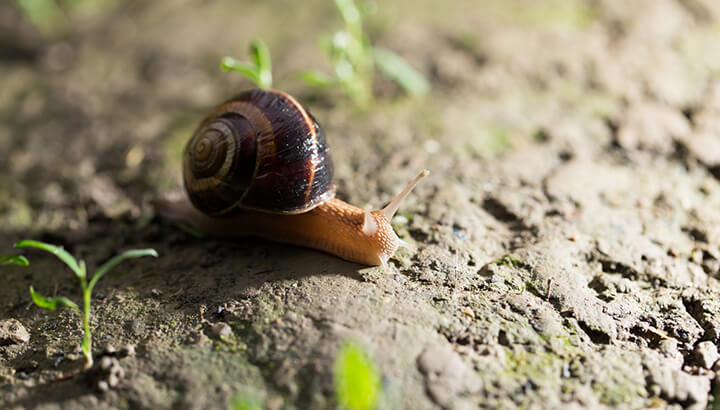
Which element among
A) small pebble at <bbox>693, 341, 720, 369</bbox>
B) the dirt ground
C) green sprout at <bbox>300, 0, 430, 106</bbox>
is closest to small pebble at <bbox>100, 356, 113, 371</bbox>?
the dirt ground

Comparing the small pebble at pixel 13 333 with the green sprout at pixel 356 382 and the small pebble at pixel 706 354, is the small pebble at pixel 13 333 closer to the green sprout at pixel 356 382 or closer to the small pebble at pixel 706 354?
the green sprout at pixel 356 382

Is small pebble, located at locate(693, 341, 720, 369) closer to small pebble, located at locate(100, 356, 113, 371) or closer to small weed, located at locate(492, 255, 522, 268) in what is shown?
small weed, located at locate(492, 255, 522, 268)

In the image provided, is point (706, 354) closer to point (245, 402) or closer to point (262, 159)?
point (245, 402)

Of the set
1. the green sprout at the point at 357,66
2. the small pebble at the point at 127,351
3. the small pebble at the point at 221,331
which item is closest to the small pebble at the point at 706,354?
the small pebble at the point at 221,331

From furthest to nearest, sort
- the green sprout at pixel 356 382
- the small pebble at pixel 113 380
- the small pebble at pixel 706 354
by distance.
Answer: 1. the small pebble at pixel 706 354
2. the small pebble at pixel 113 380
3. the green sprout at pixel 356 382

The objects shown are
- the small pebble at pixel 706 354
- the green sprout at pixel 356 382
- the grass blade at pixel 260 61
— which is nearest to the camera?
the green sprout at pixel 356 382

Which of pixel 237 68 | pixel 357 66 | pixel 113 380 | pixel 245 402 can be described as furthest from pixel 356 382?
pixel 357 66
